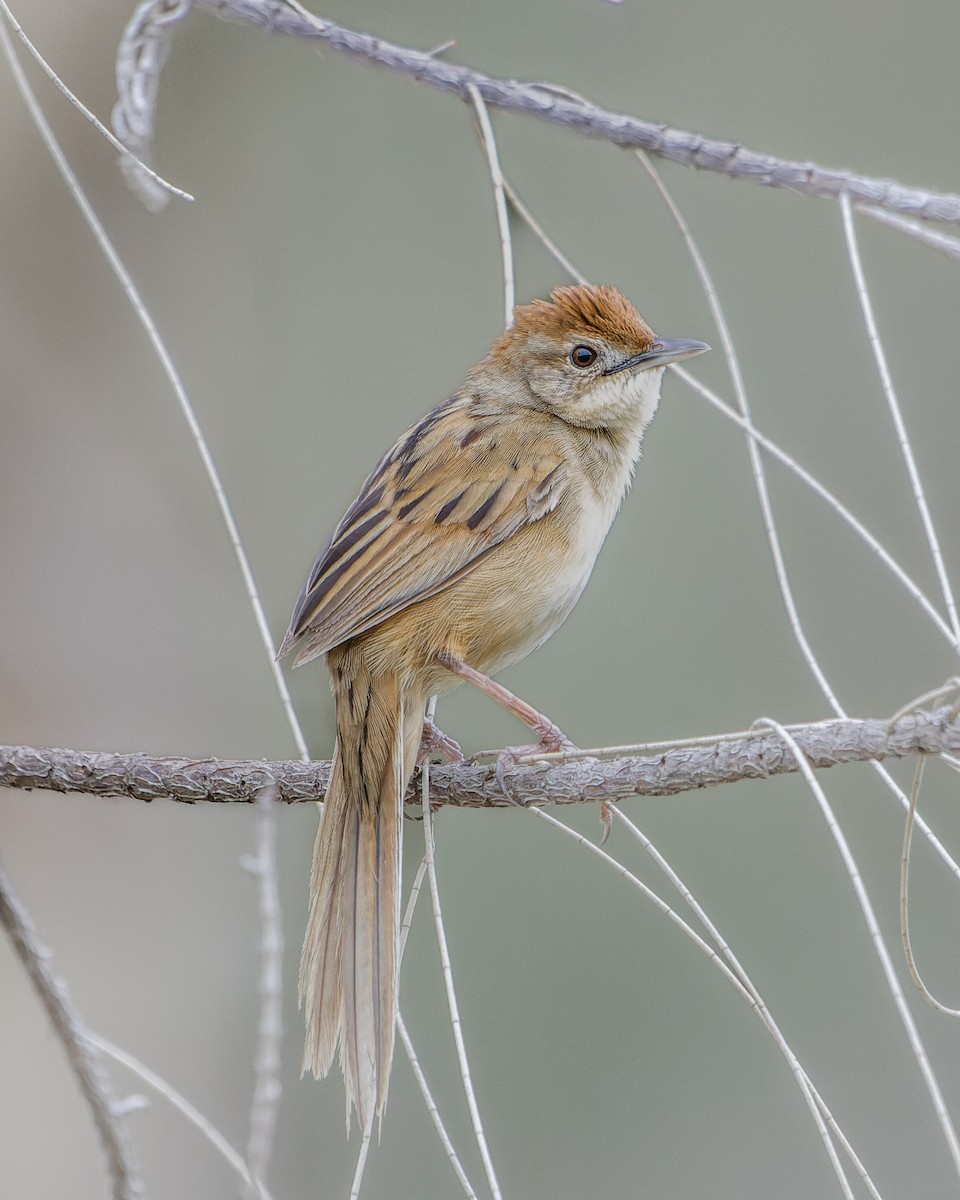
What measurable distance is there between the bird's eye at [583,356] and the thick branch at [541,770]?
148cm

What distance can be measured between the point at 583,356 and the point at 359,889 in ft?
5.99

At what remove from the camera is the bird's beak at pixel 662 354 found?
157 inches

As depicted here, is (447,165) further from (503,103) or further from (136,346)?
(503,103)

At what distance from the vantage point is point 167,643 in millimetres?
7133

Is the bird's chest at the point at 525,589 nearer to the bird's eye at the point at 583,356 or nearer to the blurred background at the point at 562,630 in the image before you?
the bird's eye at the point at 583,356

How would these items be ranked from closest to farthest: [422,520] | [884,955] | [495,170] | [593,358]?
[884,955] < [495,170] < [422,520] < [593,358]

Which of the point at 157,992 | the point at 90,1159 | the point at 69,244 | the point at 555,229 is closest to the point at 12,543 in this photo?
the point at 69,244

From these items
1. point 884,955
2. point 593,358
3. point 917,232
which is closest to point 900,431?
point 917,232

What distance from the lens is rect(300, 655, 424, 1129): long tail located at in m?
2.82

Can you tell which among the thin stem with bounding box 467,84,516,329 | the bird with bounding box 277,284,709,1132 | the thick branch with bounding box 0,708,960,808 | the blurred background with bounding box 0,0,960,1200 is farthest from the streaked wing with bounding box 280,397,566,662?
the blurred background with bounding box 0,0,960,1200

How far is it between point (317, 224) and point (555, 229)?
59.1 inches

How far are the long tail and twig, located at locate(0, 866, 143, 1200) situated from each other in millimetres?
753

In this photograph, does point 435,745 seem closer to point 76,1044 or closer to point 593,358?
point 593,358

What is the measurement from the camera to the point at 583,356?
416 centimetres
